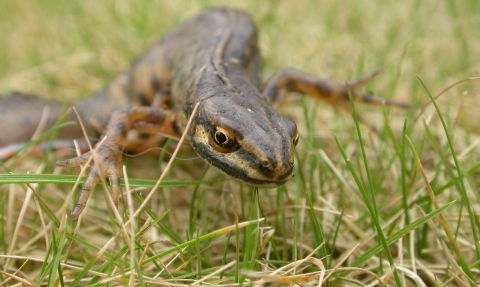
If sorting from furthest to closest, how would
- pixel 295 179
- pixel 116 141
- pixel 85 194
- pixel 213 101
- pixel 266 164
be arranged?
pixel 295 179 < pixel 116 141 < pixel 213 101 < pixel 85 194 < pixel 266 164

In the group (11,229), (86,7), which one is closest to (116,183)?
(11,229)

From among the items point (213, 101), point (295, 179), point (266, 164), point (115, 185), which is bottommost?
point (295, 179)

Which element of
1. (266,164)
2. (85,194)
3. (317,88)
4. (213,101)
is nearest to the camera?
(266,164)

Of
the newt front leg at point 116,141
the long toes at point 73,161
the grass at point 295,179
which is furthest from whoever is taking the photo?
the long toes at point 73,161

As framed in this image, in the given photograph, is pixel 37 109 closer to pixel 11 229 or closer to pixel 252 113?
pixel 11 229

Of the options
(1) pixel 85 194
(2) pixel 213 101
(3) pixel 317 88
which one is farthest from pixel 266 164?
(3) pixel 317 88

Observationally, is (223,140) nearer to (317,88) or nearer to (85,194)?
(85,194)

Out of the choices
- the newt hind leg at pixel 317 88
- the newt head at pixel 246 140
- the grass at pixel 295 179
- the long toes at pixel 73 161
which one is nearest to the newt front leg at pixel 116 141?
the long toes at pixel 73 161

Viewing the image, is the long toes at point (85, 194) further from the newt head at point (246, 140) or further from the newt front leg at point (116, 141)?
the newt head at point (246, 140)
